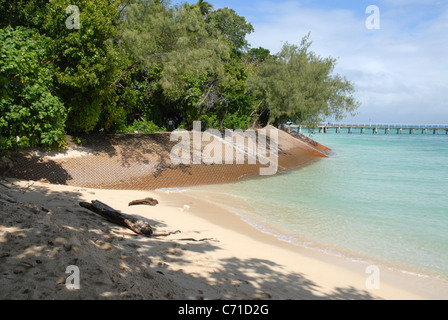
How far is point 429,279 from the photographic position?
6961mm

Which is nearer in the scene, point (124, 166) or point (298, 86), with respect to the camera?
point (124, 166)

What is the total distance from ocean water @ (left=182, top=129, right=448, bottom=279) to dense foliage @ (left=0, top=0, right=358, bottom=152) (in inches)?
249

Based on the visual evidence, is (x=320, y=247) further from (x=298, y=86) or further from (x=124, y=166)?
(x=298, y=86)

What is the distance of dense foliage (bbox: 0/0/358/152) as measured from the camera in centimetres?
1101

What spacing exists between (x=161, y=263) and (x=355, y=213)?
947 cm

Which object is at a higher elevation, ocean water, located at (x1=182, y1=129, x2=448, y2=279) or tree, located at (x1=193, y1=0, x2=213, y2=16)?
tree, located at (x1=193, y1=0, x2=213, y2=16)

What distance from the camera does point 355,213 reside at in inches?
496

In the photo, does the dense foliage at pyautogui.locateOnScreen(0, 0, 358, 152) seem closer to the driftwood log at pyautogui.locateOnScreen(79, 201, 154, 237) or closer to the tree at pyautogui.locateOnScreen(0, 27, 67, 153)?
the tree at pyautogui.locateOnScreen(0, 27, 67, 153)

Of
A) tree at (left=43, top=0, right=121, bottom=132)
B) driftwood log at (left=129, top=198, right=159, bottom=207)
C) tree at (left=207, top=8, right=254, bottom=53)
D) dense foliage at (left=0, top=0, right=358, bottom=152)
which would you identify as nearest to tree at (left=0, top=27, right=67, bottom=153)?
dense foliage at (left=0, top=0, right=358, bottom=152)

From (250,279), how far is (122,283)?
2.33 meters

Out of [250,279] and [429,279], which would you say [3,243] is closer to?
[250,279]

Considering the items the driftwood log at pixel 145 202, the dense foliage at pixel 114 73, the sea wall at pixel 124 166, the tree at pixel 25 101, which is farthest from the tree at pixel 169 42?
the driftwood log at pixel 145 202

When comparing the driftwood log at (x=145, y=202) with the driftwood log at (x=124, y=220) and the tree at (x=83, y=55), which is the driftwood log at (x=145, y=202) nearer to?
the driftwood log at (x=124, y=220)

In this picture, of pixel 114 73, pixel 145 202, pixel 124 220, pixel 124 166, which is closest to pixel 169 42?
pixel 114 73
